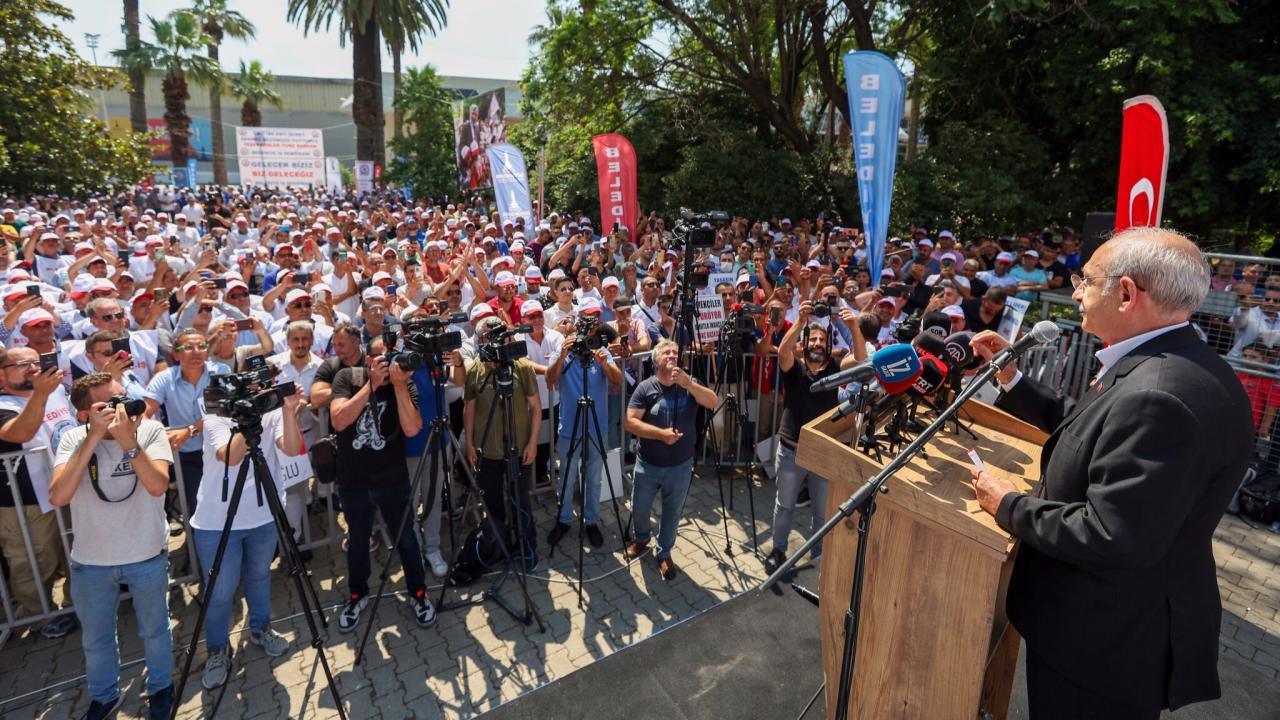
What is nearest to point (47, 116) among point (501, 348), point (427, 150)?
point (427, 150)

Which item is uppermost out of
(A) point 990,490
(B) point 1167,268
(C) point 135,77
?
(C) point 135,77

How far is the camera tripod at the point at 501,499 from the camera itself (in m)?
4.54

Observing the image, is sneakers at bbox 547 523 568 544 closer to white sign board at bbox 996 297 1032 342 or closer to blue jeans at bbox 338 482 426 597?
blue jeans at bbox 338 482 426 597

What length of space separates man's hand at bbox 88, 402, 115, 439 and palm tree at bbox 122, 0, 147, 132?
32.4 meters

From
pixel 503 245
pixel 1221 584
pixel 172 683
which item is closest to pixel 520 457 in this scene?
pixel 172 683

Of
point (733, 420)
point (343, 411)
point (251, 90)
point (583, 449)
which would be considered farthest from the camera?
point (251, 90)

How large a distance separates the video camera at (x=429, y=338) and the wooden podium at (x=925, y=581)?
2430 millimetres

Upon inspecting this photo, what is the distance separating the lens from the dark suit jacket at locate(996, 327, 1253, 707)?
6.34 ft

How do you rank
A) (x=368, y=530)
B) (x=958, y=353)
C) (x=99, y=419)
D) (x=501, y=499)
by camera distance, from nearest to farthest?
(x=958, y=353) < (x=99, y=419) < (x=368, y=530) < (x=501, y=499)

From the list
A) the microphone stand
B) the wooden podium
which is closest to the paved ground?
the wooden podium

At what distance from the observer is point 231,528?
4016mm

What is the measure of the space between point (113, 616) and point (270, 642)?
0.99 metres

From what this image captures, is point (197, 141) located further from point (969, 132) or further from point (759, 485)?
point (759, 485)

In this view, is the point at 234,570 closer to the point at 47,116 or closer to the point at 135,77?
the point at 47,116
